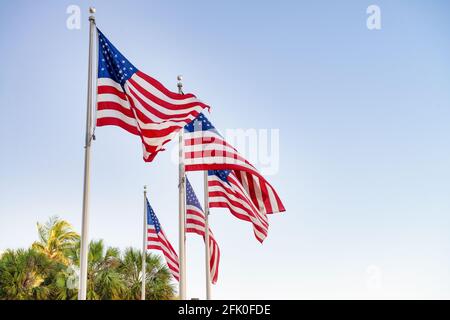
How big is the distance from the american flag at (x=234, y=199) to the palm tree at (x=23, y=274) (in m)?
17.7

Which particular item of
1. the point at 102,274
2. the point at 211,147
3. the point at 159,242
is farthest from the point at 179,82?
the point at 102,274

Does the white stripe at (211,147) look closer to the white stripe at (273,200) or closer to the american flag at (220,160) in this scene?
the american flag at (220,160)

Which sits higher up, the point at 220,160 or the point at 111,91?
the point at 111,91

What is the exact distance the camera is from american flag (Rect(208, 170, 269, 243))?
17.5 m

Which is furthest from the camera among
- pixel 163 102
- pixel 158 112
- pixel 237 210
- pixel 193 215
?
Result: pixel 193 215

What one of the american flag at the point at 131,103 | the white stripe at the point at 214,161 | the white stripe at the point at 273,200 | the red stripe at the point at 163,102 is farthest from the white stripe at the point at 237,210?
the american flag at the point at 131,103

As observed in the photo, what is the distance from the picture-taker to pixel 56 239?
140 ft

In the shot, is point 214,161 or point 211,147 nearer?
point 214,161

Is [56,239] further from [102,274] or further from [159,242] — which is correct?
[159,242]

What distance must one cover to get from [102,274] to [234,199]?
61.6 ft

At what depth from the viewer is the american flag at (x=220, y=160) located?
14891 millimetres

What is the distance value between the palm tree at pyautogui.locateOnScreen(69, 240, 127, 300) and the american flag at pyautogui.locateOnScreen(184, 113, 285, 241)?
57.5 feet

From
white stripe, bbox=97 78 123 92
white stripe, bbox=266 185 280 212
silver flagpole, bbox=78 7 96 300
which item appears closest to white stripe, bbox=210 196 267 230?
white stripe, bbox=266 185 280 212
